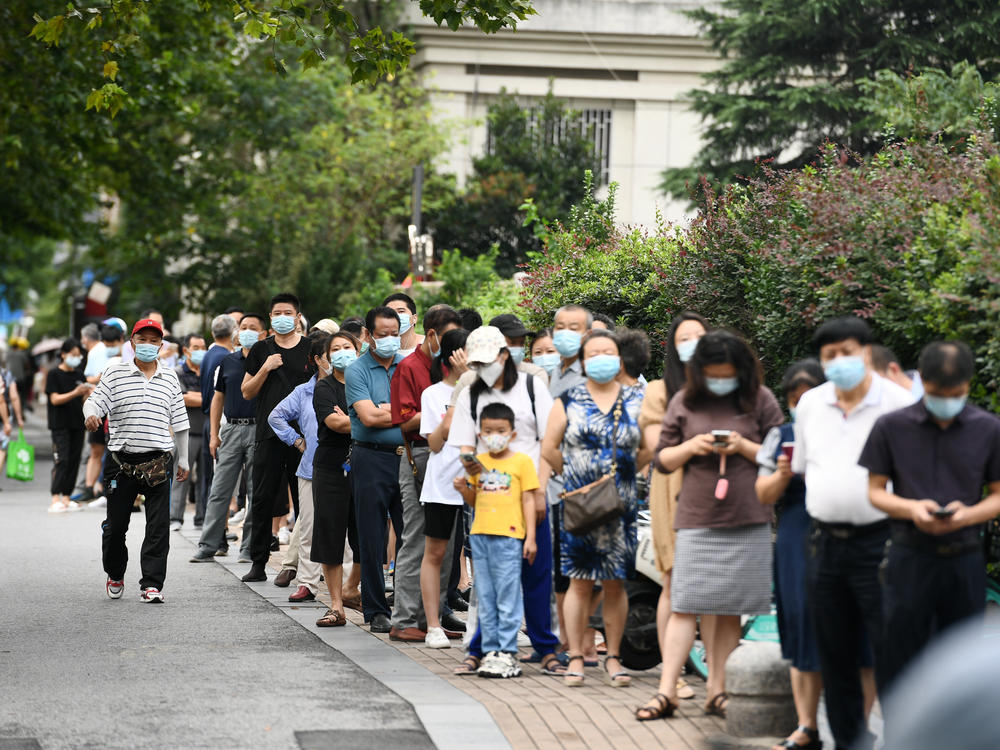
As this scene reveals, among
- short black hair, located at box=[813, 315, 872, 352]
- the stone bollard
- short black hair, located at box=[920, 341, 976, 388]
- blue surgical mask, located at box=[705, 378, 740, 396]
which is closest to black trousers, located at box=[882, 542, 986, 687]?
short black hair, located at box=[920, 341, 976, 388]

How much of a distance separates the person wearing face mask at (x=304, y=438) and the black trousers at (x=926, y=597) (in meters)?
5.75

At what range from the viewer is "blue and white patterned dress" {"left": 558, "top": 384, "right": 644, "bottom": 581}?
829 cm

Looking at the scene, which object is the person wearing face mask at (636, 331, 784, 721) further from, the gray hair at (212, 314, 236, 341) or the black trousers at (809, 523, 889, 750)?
the gray hair at (212, 314, 236, 341)

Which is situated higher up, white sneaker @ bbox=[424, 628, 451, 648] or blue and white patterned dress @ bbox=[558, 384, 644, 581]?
blue and white patterned dress @ bbox=[558, 384, 644, 581]

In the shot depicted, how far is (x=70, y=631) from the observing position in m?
9.98

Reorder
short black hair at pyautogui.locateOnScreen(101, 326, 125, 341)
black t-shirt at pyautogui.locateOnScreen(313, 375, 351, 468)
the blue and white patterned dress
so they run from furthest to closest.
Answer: short black hair at pyautogui.locateOnScreen(101, 326, 125, 341)
black t-shirt at pyautogui.locateOnScreen(313, 375, 351, 468)
the blue and white patterned dress

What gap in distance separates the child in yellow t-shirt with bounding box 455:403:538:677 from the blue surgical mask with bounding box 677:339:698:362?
3.73ft

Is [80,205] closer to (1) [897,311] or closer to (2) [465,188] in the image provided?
(2) [465,188]

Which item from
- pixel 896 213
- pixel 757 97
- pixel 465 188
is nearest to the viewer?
pixel 896 213

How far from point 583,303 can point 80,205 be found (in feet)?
62.4

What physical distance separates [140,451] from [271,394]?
5.04 feet

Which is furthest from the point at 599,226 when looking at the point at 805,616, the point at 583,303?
the point at 805,616

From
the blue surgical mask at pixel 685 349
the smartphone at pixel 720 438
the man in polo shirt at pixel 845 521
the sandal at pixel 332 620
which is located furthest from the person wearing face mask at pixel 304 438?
the man in polo shirt at pixel 845 521

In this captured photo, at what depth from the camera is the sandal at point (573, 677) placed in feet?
27.1
